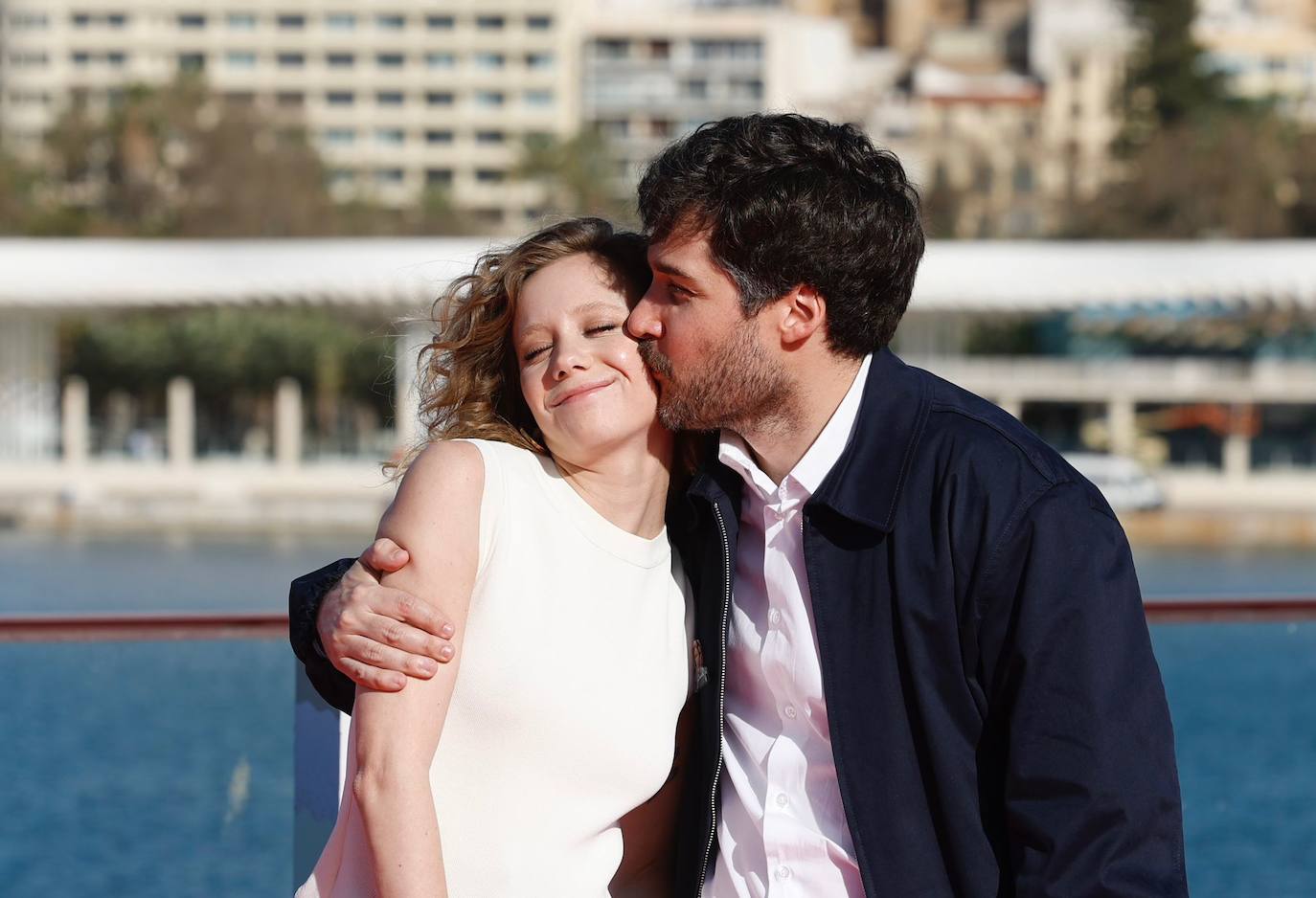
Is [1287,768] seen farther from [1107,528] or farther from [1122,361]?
[1122,361]

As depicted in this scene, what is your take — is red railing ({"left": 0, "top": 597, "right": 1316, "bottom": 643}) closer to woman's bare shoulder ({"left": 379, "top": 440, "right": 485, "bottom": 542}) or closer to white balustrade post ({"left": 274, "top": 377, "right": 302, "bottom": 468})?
woman's bare shoulder ({"left": 379, "top": 440, "right": 485, "bottom": 542})

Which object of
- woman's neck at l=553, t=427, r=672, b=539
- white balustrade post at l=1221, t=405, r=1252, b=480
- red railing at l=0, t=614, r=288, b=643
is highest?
woman's neck at l=553, t=427, r=672, b=539

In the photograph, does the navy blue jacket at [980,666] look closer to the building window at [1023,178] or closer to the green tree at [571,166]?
the green tree at [571,166]

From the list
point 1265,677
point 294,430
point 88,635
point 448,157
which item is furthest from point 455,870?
point 448,157

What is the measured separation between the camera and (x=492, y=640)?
1.90m

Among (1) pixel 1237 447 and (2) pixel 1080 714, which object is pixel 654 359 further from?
(1) pixel 1237 447

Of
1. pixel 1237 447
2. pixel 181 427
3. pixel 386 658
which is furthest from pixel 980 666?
pixel 1237 447

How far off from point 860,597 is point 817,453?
0.58 ft

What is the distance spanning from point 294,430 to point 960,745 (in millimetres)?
25969

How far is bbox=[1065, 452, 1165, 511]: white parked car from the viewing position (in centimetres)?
2458

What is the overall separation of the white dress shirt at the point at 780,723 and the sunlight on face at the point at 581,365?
0.13m

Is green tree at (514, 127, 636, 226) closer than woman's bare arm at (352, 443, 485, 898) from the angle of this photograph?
No

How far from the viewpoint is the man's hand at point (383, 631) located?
72.2 inches

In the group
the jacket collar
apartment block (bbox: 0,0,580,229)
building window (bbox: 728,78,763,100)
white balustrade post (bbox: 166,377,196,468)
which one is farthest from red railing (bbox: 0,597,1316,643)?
building window (bbox: 728,78,763,100)
